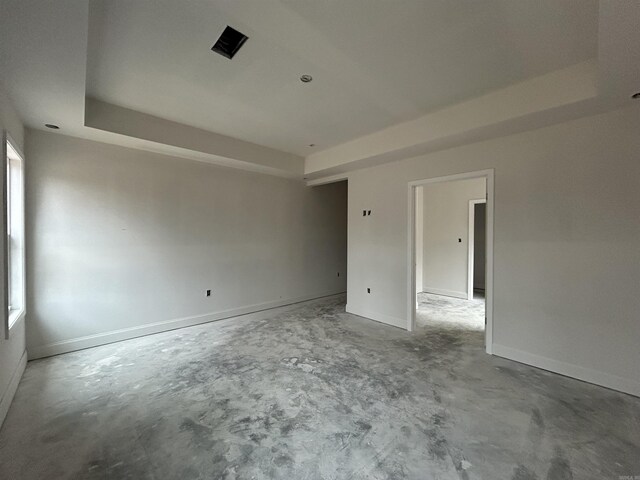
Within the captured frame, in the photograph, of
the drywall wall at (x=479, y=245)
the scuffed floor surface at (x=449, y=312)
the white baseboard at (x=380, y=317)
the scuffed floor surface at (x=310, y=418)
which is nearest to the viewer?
the scuffed floor surface at (x=310, y=418)

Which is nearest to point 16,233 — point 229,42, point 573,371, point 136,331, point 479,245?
point 136,331

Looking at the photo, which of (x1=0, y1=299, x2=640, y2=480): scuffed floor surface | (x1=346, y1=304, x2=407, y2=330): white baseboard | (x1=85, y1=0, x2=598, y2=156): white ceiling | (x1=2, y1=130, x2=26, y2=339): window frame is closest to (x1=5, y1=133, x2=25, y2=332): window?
(x1=2, y1=130, x2=26, y2=339): window frame

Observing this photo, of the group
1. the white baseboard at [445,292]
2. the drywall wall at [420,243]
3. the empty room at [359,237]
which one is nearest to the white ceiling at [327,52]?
the empty room at [359,237]

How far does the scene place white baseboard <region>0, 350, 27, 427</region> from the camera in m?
2.05

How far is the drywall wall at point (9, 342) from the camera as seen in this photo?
2.11m

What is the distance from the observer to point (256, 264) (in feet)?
16.5

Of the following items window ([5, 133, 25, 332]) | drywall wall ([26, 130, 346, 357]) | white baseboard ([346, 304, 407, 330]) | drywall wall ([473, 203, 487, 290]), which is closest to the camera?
window ([5, 133, 25, 332])

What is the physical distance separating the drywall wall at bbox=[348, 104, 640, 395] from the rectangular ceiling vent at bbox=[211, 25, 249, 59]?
9.11 feet

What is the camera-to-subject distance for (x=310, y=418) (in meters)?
2.07

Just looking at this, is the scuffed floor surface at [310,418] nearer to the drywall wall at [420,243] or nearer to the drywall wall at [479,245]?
the drywall wall at [420,243]

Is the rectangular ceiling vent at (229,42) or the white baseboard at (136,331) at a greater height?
the rectangular ceiling vent at (229,42)

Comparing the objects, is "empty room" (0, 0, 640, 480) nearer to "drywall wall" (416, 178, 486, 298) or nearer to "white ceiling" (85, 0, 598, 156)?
"white ceiling" (85, 0, 598, 156)

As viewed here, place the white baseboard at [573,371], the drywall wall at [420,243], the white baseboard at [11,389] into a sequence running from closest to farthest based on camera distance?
the white baseboard at [11,389] → the white baseboard at [573,371] → the drywall wall at [420,243]

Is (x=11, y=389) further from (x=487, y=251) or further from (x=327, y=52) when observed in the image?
(x=487, y=251)
